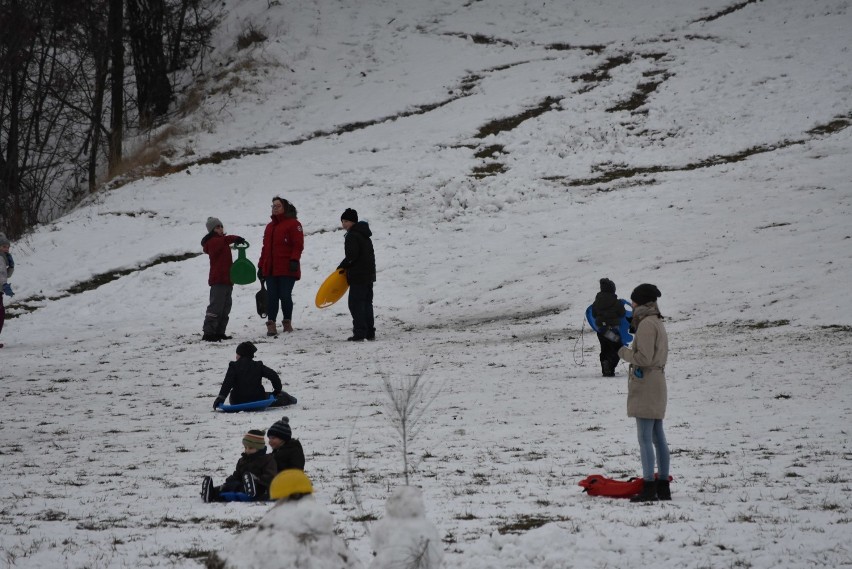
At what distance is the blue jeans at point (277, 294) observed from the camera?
16.2 meters

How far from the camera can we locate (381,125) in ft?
103

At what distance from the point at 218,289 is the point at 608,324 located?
7121 millimetres

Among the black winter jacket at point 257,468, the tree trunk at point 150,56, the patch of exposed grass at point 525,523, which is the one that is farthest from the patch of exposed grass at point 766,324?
the tree trunk at point 150,56

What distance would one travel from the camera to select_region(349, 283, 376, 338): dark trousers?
1553 cm

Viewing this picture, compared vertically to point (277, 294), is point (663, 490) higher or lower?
lower

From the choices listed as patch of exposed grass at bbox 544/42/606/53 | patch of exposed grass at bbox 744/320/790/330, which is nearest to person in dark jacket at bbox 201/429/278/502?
patch of exposed grass at bbox 744/320/790/330

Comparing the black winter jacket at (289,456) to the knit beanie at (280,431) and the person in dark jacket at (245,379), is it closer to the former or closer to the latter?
the knit beanie at (280,431)

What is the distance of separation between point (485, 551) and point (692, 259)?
45.8 feet

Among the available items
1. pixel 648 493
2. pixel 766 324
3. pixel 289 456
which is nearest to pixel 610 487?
pixel 648 493

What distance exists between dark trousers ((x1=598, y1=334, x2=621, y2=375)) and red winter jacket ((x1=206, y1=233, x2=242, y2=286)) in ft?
22.8

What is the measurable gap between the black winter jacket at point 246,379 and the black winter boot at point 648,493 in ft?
17.2

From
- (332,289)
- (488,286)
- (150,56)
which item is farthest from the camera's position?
(150,56)

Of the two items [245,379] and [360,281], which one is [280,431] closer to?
[245,379]

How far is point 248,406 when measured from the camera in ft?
34.6
